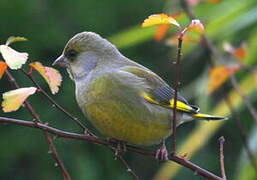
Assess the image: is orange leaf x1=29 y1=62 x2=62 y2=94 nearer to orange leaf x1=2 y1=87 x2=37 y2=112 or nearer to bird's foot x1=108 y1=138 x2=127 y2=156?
orange leaf x1=2 y1=87 x2=37 y2=112

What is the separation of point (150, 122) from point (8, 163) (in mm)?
3758

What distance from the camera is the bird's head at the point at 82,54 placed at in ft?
10.1

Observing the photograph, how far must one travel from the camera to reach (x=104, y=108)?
9.22 ft

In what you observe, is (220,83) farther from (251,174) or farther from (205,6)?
(205,6)

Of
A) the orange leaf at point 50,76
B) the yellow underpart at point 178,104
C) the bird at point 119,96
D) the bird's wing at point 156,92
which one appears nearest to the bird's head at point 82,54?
the bird at point 119,96

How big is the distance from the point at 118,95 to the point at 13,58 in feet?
2.42

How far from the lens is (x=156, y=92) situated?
3090mm

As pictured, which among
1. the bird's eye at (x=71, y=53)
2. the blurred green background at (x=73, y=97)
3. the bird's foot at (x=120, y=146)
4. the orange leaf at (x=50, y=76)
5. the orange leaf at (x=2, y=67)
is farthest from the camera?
the blurred green background at (x=73, y=97)

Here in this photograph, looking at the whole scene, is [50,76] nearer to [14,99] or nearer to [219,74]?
[14,99]

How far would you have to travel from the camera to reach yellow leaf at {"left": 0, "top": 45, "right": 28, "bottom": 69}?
2.18m

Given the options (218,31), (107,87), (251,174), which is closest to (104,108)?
(107,87)

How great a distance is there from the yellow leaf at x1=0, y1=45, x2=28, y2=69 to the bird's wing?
2.81ft

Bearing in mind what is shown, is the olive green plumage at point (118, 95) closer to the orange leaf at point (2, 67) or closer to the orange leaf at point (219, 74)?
the orange leaf at point (219, 74)

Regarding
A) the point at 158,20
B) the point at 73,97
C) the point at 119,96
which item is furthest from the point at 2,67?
the point at 73,97
